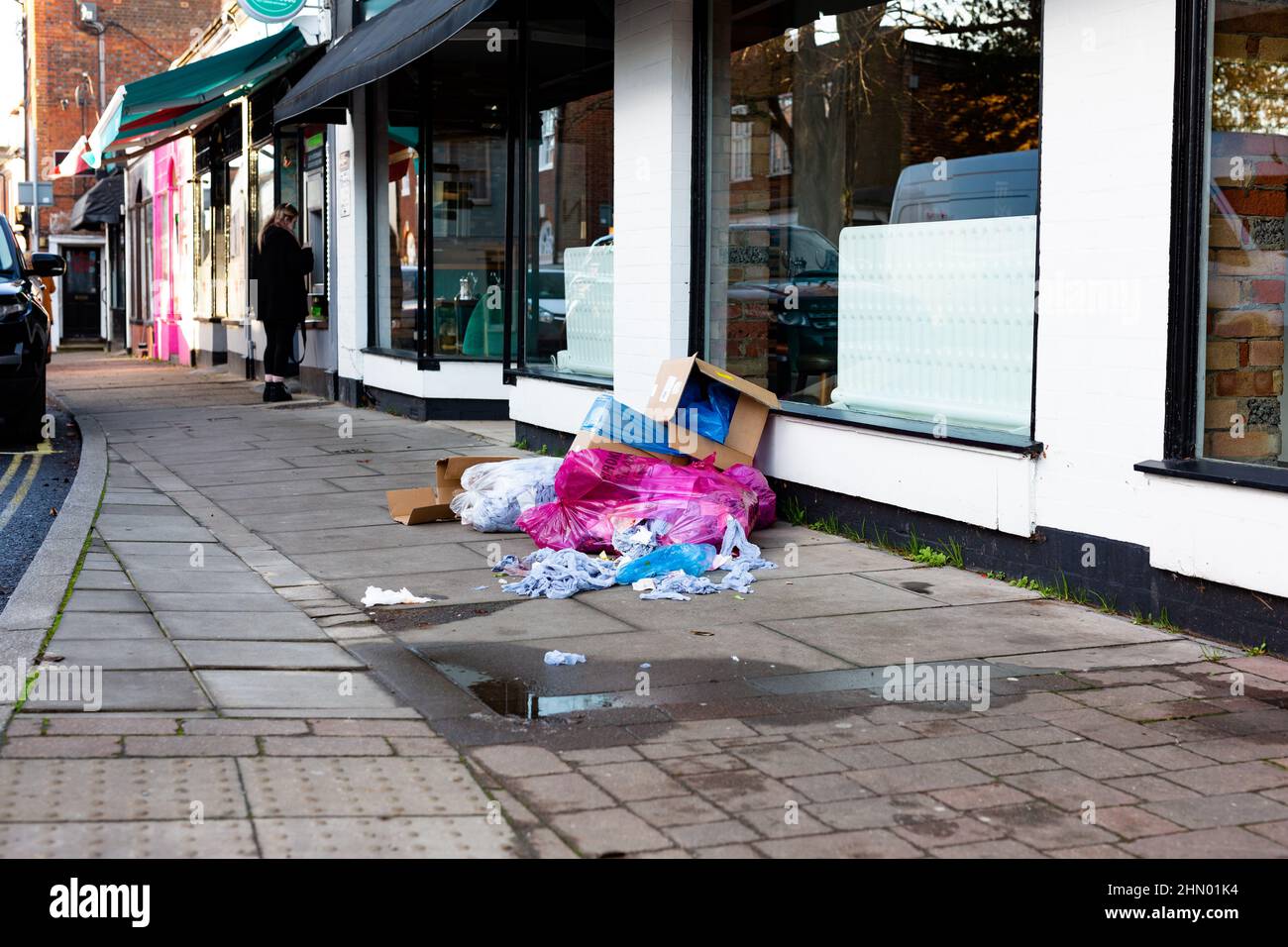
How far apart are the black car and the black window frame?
29.5ft

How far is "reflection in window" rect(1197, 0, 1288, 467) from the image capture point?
5.55m

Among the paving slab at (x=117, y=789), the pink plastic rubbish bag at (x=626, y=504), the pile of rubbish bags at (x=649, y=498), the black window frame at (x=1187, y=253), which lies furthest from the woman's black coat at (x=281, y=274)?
the paving slab at (x=117, y=789)

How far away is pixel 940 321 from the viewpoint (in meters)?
7.19

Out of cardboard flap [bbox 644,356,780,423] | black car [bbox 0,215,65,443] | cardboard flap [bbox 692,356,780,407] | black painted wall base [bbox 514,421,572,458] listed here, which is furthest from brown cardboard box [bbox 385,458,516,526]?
black car [bbox 0,215,65,443]

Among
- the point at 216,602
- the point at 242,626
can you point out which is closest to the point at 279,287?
the point at 216,602

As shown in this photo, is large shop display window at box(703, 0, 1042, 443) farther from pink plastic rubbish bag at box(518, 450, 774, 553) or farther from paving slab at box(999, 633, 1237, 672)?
paving slab at box(999, 633, 1237, 672)

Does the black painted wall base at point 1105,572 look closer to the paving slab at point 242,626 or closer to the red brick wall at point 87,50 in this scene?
the paving slab at point 242,626

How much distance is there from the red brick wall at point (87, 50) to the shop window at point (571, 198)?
31716 mm

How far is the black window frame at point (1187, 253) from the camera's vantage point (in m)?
5.47

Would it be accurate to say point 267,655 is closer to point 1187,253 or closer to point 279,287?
point 1187,253

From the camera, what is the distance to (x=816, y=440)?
25.6 feet

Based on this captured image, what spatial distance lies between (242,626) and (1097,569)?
3.46 meters
